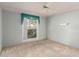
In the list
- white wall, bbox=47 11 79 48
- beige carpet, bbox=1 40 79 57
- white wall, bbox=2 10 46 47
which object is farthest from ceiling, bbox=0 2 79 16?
beige carpet, bbox=1 40 79 57

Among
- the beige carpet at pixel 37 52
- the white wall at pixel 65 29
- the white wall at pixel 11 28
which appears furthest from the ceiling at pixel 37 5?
the beige carpet at pixel 37 52

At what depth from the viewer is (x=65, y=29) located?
4.02 meters

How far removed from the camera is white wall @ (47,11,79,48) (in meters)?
3.49

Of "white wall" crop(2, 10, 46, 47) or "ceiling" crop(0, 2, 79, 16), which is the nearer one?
"ceiling" crop(0, 2, 79, 16)

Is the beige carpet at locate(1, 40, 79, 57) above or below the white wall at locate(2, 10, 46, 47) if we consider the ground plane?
below

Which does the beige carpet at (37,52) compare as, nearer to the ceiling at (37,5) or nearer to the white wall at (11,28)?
the white wall at (11,28)

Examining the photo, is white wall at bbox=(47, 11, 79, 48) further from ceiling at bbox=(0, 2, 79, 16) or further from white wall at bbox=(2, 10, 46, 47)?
white wall at bbox=(2, 10, 46, 47)

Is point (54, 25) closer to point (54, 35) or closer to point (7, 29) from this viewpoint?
point (54, 35)

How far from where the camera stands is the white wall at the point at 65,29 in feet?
11.5

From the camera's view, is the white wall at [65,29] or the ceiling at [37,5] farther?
the white wall at [65,29]

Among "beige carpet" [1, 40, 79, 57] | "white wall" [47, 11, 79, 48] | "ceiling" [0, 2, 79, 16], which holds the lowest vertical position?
"beige carpet" [1, 40, 79, 57]

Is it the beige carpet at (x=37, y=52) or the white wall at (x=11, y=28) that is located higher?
the white wall at (x=11, y=28)

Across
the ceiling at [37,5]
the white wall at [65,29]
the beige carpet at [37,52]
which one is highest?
the ceiling at [37,5]

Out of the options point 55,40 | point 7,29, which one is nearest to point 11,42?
point 7,29
